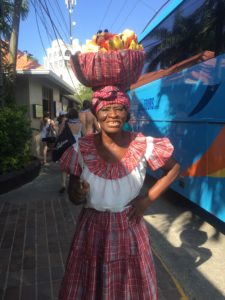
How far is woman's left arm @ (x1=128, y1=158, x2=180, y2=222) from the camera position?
2088 millimetres

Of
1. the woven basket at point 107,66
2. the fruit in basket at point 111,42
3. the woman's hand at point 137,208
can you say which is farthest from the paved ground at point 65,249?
the fruit in basket at point 111,42

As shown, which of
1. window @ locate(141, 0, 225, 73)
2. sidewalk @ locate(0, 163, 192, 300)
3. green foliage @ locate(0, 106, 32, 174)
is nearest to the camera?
sidewalk @ locate(0, 163, 192, 300)

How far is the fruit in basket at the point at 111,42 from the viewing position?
82.6 inches

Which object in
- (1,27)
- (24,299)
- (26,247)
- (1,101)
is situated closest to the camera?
(24,299)

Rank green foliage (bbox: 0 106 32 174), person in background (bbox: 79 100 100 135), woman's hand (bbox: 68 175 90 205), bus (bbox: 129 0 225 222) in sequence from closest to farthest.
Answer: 1. woman's hand (bbox: 68 175 90 205)
2. bus (bbox: 129 0 225 222)
3. person in background (bbox: 79 100 100 135)
4. green foliage (bbox: 0 106 32 174)

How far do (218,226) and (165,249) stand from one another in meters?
1.23

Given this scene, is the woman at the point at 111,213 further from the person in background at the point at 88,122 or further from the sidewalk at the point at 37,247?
the person in background at the point at 88,122

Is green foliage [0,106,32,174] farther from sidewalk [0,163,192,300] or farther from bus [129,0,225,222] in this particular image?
bus [129,0,225,222]

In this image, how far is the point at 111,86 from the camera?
208 cm

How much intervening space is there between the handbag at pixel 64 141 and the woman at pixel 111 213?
459 cm

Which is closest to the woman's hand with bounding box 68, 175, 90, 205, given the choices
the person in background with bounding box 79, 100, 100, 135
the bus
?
the bus

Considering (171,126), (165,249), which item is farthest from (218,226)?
(171,126)

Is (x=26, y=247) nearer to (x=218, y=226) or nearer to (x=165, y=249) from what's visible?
(x=165, y=249)

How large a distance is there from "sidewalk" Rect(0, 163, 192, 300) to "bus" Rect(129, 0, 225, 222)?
1109 mm
